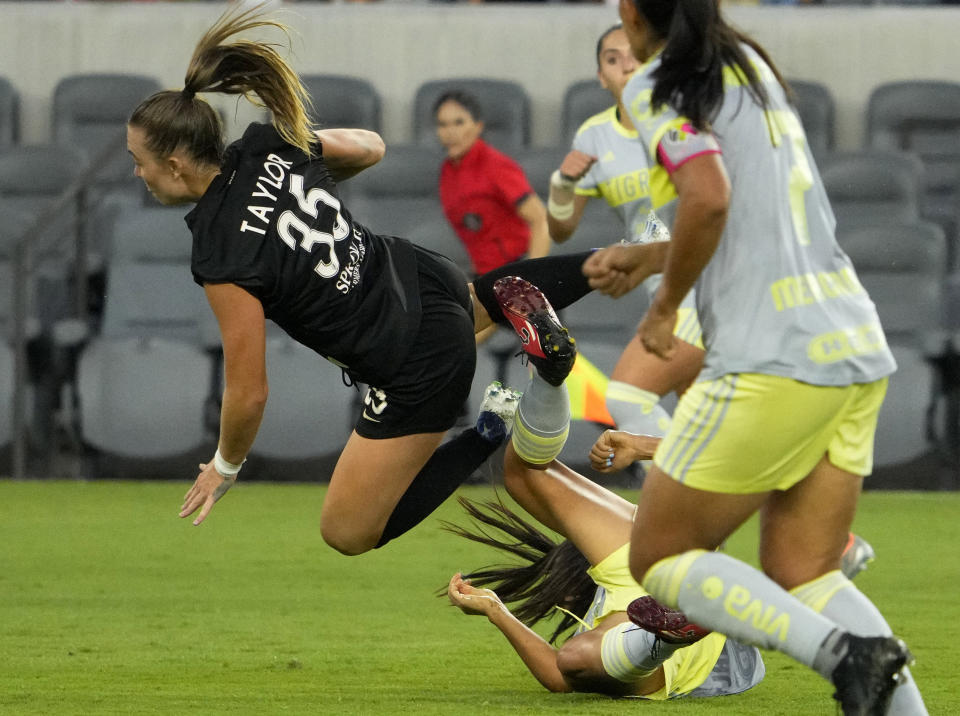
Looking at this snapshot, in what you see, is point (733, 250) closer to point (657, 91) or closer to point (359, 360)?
point (657, 91)

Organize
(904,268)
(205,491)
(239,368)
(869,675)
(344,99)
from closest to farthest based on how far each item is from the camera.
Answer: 1. (869,675)
2. (239,368)
3. (205,491)
4. (904,268)
5. (344,99)

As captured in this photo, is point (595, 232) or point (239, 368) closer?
point (239, 368)

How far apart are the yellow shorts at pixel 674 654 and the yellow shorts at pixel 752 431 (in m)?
1.29

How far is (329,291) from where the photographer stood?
4.10 m

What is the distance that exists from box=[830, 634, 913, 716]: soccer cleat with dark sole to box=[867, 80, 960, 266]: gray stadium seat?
7349mm

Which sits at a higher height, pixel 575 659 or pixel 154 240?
pixel 575 659

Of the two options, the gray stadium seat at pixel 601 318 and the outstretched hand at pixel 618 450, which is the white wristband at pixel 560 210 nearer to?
→ the outstretched hand at pixel 618 450

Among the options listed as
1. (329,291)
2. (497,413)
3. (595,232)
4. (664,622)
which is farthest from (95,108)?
(664,622)

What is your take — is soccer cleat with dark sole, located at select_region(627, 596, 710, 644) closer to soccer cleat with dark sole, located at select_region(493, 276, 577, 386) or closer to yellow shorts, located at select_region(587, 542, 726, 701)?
yellow shorts, located at select_region(587, 542, 726, 701)

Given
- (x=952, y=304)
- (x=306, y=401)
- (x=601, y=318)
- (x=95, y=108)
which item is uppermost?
(x=95, y=108)

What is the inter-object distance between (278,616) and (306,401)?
10.8 feet

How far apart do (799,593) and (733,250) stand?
69cm

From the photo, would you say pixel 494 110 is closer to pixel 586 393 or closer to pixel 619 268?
pixel 586 393

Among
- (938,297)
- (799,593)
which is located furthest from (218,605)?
(938,297)
